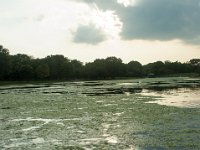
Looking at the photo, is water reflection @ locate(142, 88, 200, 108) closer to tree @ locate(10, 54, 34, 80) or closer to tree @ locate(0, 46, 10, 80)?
tree @ locate(0, 46, 10, 80)

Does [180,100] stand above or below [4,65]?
below

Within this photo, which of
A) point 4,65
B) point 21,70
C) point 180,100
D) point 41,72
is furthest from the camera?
point 41,72

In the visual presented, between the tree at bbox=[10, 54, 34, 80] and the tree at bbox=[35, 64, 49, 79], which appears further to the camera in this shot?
the tree at bbox=[35, 64, 49, 79]

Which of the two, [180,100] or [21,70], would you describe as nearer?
[180,100]

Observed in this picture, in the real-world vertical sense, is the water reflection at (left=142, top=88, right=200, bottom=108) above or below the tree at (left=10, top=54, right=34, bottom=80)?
below

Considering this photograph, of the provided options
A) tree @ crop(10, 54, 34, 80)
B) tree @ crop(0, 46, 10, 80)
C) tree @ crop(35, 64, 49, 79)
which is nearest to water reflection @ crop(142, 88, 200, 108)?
tree @ crop(0, 46, 10, 80)

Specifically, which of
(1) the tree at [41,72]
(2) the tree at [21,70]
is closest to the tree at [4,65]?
(2) the tree at [21,70]

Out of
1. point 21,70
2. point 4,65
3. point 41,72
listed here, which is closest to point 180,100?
point 4,65

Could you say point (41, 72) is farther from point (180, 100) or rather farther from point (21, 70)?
point (180, 100)

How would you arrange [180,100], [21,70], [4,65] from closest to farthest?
[180,100] → [4,65] → [21,70]

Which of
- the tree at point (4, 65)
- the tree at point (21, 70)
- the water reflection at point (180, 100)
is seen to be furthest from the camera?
the tree at point (21, 70)

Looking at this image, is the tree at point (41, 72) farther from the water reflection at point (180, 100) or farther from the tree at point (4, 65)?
the water reflection at point (180, 100)

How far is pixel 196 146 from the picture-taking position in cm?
A: 1842

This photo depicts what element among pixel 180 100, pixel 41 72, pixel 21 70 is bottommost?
pixel 180 100
